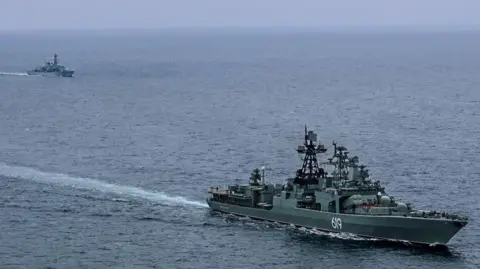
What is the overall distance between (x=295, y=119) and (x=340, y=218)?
295 feet

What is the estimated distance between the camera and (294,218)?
10481 cm

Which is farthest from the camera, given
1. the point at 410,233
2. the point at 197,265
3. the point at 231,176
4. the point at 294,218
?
the point at 231,176

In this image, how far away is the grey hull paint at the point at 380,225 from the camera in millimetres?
94938

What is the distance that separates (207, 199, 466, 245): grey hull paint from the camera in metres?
94.9

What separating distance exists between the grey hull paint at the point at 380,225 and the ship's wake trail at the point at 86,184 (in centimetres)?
1438

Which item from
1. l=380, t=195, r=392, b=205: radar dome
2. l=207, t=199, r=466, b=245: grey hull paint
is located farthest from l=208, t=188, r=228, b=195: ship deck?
l=380, t=195, r=392, b=205: radar dome

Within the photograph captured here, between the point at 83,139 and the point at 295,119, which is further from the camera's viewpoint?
the point at 295,119

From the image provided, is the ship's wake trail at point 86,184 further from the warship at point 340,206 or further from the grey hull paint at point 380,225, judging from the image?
the grey hull paint at point 380,225

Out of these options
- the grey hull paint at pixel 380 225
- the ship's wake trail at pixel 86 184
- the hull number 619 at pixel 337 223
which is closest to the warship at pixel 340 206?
the grey hull paint at pixel 380 225

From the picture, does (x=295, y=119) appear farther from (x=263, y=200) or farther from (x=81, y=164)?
(x=263, y=200)

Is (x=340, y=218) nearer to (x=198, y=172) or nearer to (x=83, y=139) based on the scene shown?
(x=198, y=172)

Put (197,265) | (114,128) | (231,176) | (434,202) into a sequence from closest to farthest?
(197,265) → (434,202) → (231,176) → (114,128)

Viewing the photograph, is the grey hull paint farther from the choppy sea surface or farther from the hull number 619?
the choppy sea surface

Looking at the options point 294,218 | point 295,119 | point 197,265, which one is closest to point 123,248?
point 197,265
